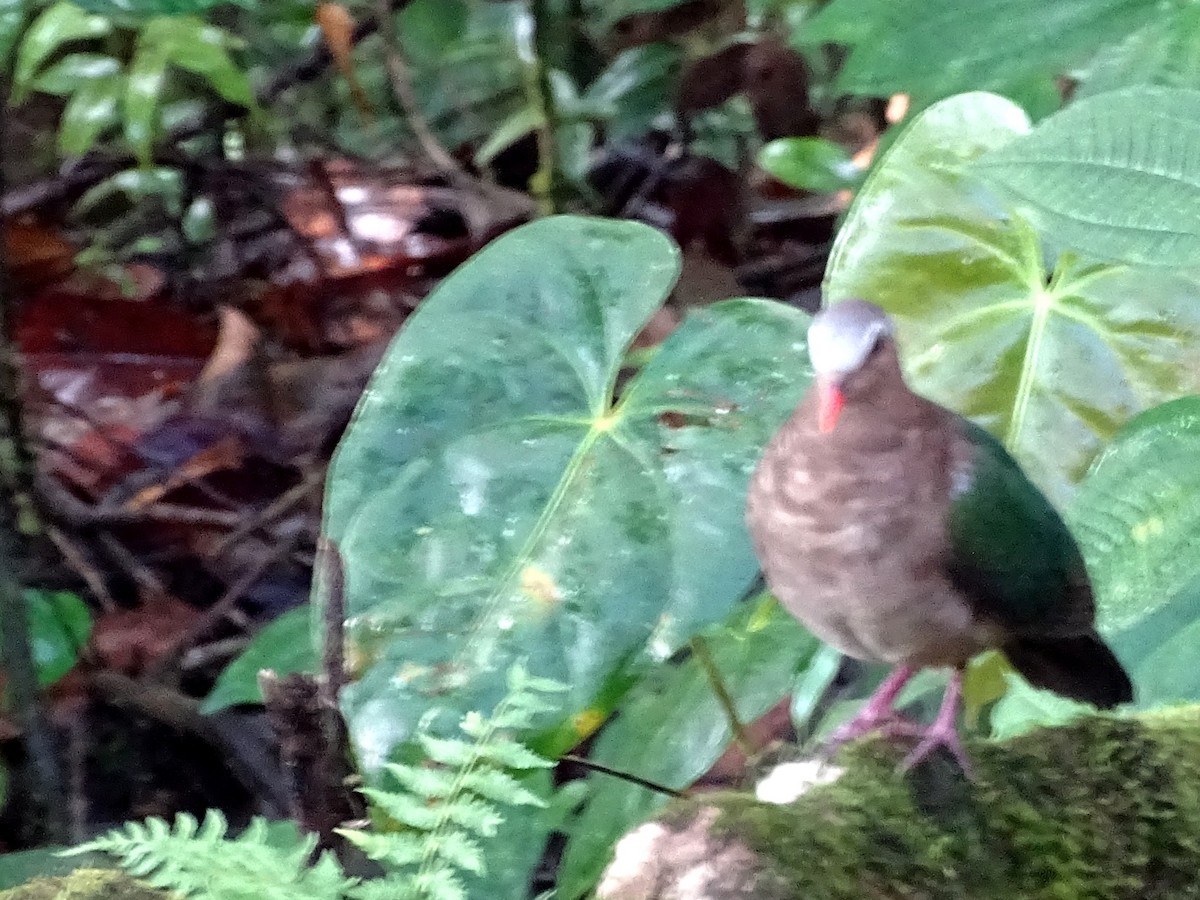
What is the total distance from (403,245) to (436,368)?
5.94 ft

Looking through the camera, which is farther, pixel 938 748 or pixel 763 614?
pixel 763 614

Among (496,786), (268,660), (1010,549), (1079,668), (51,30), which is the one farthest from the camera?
(51,30)

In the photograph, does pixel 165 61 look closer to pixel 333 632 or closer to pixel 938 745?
pixel 333 632

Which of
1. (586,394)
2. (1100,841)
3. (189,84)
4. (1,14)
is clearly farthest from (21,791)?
(189,84)

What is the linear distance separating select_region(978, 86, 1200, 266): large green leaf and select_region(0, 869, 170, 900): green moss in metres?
0.72

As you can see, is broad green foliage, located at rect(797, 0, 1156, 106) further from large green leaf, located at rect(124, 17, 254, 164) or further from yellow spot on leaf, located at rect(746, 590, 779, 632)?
large green leaf, located at rect(124, 17, 254, 164)

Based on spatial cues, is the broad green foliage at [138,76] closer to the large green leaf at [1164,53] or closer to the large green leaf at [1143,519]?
the large green leaf at [1164,53]

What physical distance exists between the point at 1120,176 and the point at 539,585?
552mm

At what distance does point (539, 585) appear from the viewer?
42.1 inches

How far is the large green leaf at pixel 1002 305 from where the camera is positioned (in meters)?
1.28

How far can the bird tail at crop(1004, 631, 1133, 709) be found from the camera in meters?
1.27

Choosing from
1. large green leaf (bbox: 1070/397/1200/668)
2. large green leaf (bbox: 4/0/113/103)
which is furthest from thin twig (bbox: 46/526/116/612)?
large green leaf (bbox: 1070/397/1200/668)

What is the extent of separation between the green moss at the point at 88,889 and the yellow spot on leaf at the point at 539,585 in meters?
0.41

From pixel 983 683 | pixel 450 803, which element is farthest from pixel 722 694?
pixel 450 803
